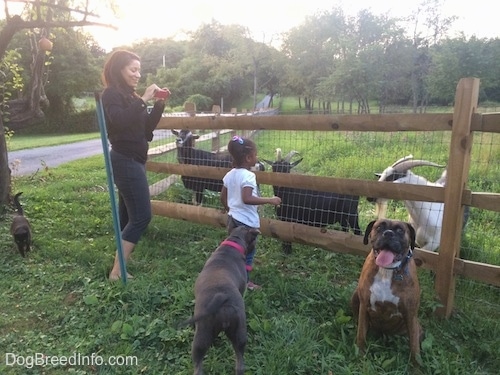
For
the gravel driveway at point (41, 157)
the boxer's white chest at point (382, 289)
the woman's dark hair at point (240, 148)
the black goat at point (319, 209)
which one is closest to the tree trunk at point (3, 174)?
the black goat at point (319, 209)

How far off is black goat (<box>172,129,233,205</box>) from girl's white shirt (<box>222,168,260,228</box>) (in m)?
2.62

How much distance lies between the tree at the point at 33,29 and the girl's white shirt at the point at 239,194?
371cm

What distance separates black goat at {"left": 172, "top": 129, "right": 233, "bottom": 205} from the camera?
6814 mm

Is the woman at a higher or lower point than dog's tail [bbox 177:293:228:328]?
higher

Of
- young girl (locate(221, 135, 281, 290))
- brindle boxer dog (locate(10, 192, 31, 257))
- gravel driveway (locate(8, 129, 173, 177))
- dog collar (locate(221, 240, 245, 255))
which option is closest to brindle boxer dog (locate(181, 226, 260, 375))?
dog collar (locate(221, 240, 245, 255))

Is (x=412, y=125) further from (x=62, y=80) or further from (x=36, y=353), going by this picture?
(x=62, y=80)

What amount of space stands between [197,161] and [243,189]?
12.9 ft

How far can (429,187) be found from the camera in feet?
11.7

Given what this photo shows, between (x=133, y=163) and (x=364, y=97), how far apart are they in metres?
35.1

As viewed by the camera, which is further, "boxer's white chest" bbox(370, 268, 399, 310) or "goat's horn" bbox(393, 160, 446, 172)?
"goat's horn" bbox(393, 160, 446, 172)

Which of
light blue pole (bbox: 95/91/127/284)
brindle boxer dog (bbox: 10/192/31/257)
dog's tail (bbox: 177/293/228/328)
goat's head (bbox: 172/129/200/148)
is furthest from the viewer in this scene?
goat's head (bbox: 172/129/200/148)

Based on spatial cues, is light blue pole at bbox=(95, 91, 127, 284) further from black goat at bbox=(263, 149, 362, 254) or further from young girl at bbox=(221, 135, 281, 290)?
black goat at bbox=(263, 149, 362, 254)

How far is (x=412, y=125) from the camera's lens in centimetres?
359

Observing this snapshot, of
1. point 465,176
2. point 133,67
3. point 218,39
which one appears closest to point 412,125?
point 465,176
